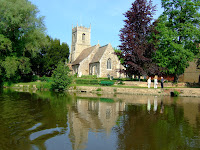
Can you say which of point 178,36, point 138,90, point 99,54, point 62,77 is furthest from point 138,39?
point 99,54

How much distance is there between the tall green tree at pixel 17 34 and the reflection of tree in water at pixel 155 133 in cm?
2493

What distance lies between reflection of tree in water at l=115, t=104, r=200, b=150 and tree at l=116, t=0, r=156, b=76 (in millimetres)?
17751

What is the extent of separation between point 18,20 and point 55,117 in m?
22.8

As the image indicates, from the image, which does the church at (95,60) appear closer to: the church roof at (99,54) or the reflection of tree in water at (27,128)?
the church roof at (99,54)

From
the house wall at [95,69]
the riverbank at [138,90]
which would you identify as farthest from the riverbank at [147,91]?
the house wall at [95,69]

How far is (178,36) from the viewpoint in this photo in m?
29.5

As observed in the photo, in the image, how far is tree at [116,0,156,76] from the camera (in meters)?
28.1

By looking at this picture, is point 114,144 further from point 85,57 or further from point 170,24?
point 85,57

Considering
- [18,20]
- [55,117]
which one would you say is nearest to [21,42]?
[18,20]

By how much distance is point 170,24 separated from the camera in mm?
30766

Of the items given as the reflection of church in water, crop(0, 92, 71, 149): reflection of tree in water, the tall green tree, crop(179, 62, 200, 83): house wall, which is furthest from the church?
crop(0, 92, 71, 149): reflection of tree in water

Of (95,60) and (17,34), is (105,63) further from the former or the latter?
(17,34)

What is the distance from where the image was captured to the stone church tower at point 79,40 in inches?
2495

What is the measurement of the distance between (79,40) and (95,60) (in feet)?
63.2
